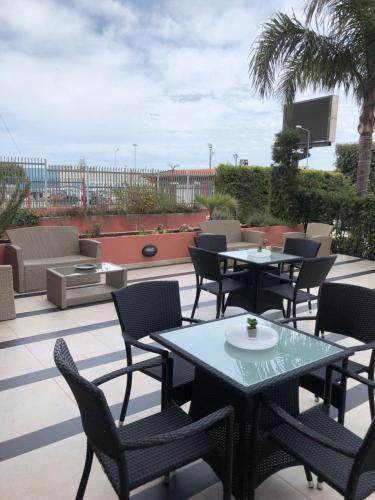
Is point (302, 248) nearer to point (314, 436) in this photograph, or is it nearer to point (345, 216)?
point (314, 436)

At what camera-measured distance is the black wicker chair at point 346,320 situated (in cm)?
227

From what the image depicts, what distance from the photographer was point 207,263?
3867 millimetres

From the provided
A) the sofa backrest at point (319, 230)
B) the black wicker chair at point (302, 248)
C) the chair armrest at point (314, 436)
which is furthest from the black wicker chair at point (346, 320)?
the sofa backrest at point (319, 230)

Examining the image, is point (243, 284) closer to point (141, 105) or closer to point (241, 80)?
point (241, 80)

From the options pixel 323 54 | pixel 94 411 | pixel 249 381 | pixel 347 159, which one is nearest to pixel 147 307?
pixel 249 381

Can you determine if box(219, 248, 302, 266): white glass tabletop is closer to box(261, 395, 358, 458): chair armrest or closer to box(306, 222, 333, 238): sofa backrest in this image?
box(261, 395, 358, 458): chair armrest

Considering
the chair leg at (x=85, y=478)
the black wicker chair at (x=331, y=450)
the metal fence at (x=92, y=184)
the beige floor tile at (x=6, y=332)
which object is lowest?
the beige floor tile at (x=6, y=332)

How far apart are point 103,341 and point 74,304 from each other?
3.79ft

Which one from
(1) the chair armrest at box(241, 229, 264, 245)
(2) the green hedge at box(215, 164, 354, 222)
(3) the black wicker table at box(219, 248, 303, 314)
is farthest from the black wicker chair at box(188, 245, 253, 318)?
(2) the green hedge at box(215, 164, 354, 222)

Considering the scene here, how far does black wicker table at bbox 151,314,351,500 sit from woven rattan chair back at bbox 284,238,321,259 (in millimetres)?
→ 2666

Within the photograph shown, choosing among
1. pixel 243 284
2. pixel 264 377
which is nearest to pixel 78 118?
pixel 243 284

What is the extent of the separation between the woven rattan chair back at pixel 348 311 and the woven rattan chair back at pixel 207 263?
1.33 meters

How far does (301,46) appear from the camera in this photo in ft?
25.0

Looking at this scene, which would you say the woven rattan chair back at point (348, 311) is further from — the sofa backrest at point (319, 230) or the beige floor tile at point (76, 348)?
the sofa backrest at point (319, 230)
